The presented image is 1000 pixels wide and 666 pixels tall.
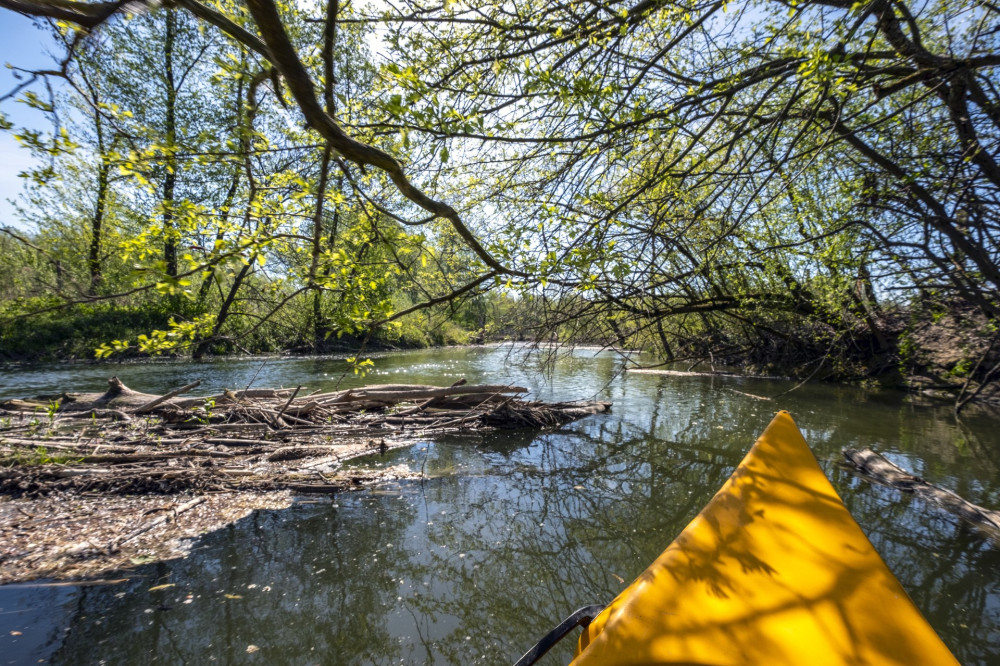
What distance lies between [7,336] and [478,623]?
18.4 meters

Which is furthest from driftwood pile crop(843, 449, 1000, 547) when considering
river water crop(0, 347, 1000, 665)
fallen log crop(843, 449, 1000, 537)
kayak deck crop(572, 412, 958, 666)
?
kayak deck crop(572, 412, 958, 666)

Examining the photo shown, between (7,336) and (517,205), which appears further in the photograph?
(7,336)

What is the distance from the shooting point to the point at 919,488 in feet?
14.7

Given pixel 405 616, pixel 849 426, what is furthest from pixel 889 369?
pixel 405 616

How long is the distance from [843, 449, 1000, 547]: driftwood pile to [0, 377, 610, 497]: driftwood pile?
413 cm

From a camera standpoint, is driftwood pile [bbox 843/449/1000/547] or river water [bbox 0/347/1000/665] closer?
river water [bbox 0/347/1000/665]

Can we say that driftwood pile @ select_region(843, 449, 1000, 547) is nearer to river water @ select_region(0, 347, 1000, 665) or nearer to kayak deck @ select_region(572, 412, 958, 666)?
river water @ select_region(0, 347, 1000, 665)

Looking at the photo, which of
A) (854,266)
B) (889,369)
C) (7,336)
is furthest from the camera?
(7,336)

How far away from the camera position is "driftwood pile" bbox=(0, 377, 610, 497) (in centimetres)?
431

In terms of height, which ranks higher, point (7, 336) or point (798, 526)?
point (7, 336)

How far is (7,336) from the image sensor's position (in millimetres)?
13148

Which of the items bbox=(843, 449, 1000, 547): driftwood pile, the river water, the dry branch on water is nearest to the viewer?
the river water

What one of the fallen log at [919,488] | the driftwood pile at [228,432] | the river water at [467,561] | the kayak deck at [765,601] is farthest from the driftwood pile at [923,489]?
the driftwood pile at [228,432]

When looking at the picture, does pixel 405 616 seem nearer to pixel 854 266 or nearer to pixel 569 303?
pixel 569 303
